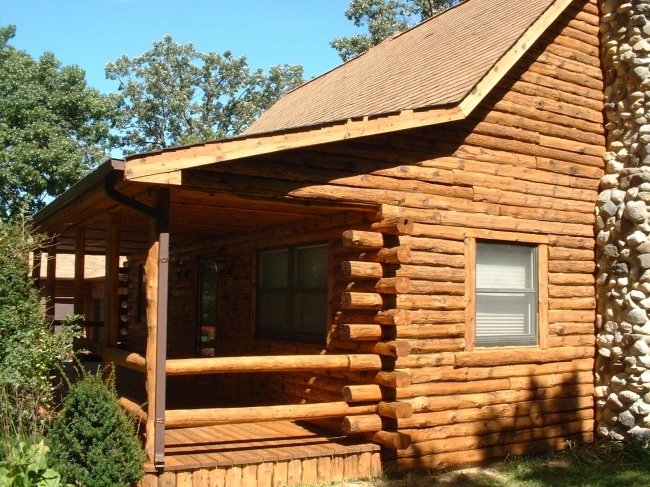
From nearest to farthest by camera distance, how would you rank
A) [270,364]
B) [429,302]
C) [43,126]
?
[270,364] < [429,302] < [43,126]

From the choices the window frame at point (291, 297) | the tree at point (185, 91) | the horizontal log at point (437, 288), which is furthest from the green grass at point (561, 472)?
the tree at point (185, 91)

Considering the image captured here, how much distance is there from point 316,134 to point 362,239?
51.9 inches

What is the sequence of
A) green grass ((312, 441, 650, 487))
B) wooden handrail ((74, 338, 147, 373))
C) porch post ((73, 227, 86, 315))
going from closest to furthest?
wooden handrail ((74, 338, 147, 373)) < green grass ((312, 441, 650, 487)) < porch post ((73, 227, 86, 315))

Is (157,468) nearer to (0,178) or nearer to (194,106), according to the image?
(0,178)

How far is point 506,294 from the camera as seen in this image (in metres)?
9.12

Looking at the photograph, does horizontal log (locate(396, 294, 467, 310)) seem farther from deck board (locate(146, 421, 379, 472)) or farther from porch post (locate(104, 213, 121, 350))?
porch post (locate(104, 213, 121, 350))

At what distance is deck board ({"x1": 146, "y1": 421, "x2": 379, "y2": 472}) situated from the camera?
7142 mm

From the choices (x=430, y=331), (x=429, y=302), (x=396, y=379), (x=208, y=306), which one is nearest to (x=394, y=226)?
(x=429, y=302)

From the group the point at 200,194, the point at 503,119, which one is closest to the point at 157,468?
the point at 200,194

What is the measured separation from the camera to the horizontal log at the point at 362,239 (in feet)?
26.5

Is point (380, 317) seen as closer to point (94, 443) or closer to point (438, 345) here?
point (438, 345)

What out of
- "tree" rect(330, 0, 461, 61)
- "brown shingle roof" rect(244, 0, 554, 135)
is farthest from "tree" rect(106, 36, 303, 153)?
"brown shingle roof" rect(244, 0, 554, 135)

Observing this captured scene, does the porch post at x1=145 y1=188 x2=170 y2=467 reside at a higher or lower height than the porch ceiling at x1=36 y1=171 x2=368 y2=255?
lower

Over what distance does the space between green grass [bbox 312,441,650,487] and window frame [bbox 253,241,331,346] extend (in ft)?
7.05
